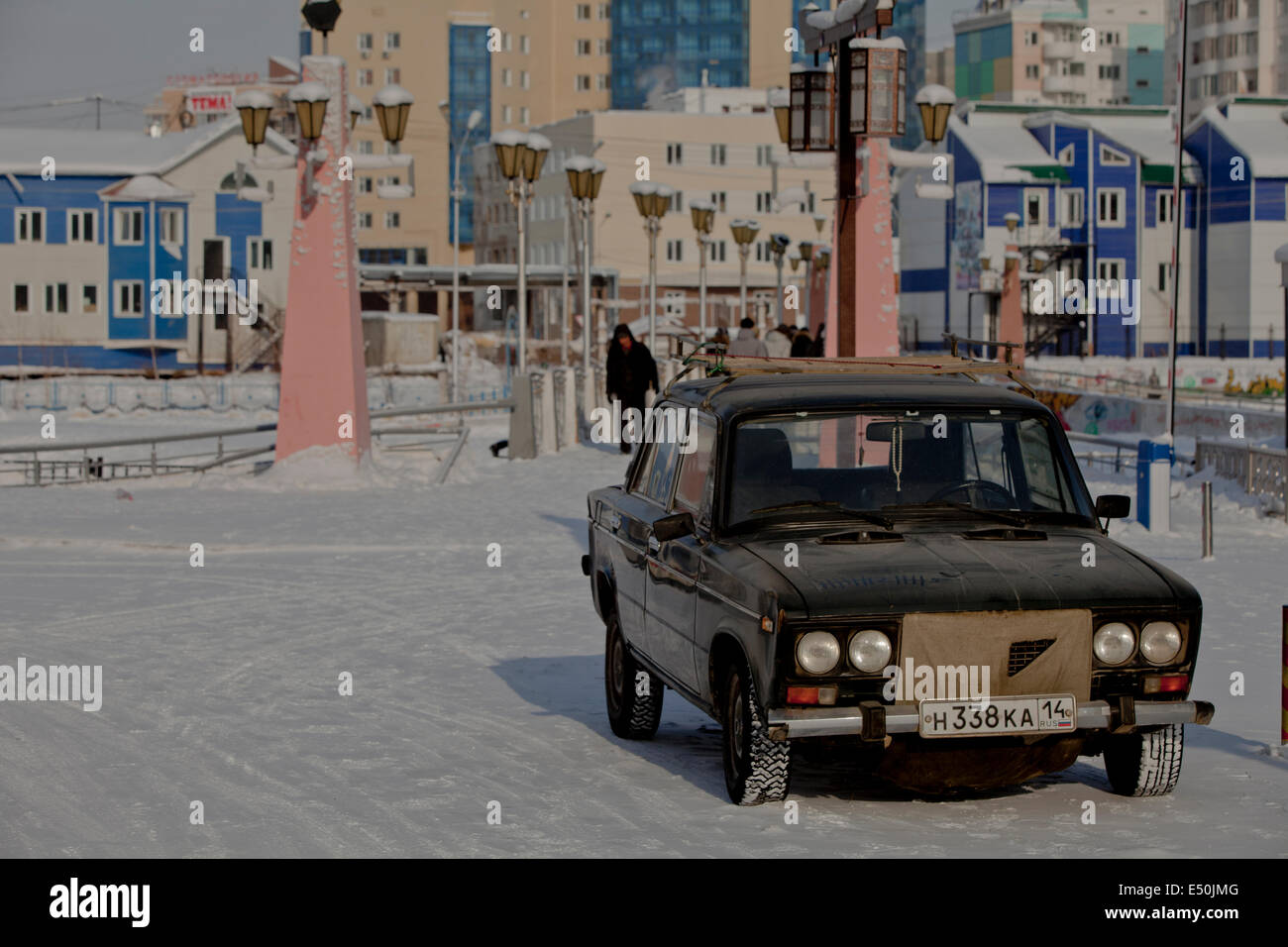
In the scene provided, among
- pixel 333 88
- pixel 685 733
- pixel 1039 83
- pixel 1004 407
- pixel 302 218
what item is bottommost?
pixel 685 733

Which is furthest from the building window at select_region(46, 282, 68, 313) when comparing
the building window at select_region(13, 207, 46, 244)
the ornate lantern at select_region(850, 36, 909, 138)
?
the ornate lantern at select_region(850, 36, 909, 138)

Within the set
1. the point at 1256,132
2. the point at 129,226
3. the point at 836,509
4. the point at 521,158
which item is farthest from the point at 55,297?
the point at 836,509

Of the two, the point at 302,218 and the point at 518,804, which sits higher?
the point at 302,218

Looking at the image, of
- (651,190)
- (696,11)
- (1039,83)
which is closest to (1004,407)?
(651,190)

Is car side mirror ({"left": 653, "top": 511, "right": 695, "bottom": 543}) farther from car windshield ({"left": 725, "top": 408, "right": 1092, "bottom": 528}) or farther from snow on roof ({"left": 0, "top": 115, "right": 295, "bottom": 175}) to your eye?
snow on roof ({"left": 0, "top": 115, "right": 295, "bottom": 175})

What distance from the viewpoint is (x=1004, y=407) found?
823cm

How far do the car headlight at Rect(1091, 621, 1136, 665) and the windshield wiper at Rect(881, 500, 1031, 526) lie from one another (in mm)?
877

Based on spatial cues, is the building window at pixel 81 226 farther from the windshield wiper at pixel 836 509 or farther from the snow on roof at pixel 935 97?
the windshield wiper at pixel 836 509

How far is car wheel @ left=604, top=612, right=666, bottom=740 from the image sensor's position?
9.07 metres

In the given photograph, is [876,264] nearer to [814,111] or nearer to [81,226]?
[814,111]

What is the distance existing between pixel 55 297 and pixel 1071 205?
39.5 meters

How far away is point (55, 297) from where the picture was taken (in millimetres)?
66875
